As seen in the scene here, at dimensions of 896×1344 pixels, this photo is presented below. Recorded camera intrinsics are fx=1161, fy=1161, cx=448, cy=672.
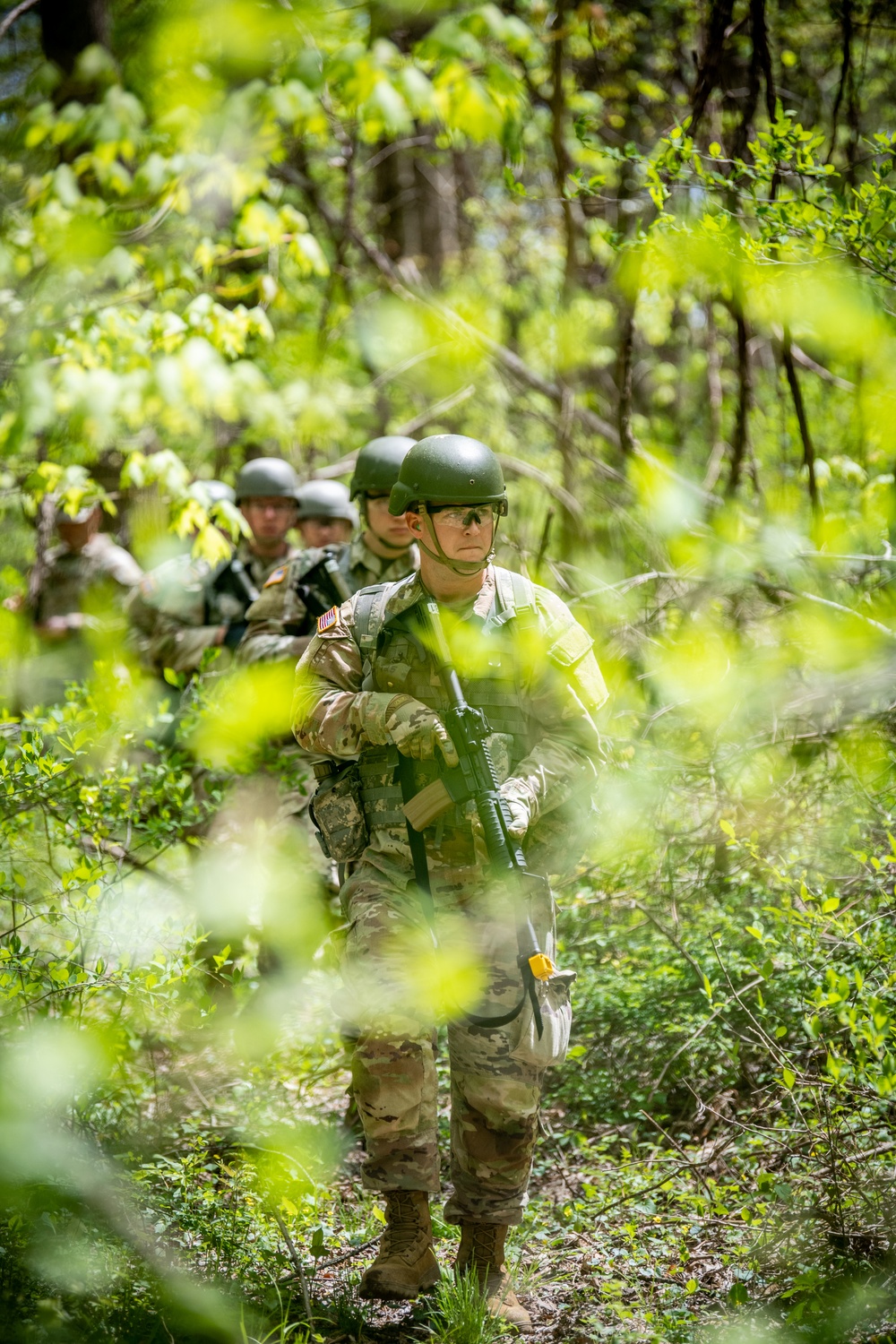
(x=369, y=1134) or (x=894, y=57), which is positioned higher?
(x=894, y=57)

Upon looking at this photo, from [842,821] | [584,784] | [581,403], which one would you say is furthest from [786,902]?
[581,403]

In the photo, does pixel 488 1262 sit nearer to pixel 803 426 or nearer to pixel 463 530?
pixel 463 530

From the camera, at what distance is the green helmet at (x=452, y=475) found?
9.42 ft

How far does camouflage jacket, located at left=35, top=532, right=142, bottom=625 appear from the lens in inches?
272

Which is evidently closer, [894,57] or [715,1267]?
[715,1267]

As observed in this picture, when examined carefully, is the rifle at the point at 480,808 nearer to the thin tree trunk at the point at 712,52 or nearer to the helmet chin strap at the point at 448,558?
the helmet chin strap at the point at 448,558

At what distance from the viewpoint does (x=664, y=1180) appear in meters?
3.15

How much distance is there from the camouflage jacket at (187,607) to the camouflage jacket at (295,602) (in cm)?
78

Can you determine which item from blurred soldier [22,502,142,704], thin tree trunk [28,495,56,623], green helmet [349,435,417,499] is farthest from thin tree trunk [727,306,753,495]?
thin tree trunk [28,495,56,623]

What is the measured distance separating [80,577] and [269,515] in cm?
205

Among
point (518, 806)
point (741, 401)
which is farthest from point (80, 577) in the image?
point (518, 806)

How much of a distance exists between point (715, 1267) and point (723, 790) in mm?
1713

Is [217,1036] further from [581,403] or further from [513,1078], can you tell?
[581,403]

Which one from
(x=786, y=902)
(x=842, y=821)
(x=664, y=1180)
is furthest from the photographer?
(x=842, y=821)
